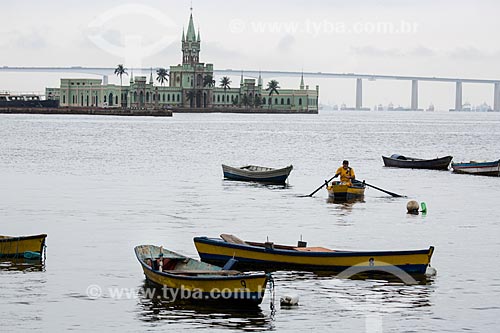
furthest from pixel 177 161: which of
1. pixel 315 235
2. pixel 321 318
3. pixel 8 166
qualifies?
pixel 321 318

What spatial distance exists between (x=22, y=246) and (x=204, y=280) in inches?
290

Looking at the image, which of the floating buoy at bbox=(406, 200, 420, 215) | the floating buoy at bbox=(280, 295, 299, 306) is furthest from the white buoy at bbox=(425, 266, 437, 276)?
the floating buoy at bbox=(406, 200, 420, 215)

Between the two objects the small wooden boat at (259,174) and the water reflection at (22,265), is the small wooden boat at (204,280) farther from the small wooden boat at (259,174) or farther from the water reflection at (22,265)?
the small wooden boat at (259,174)

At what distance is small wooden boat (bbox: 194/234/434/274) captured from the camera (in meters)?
25.9

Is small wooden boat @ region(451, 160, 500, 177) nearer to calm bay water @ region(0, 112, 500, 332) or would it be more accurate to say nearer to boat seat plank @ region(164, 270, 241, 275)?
calm bay water @ region(0, 112, 500, 332)

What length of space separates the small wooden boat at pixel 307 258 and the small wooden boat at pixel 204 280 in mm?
2034

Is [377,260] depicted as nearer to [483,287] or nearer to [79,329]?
[483,287]

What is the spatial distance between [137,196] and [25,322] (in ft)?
84.4

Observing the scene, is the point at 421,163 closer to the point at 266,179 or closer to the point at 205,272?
the point at 266,179

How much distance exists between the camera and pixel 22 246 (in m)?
27.9

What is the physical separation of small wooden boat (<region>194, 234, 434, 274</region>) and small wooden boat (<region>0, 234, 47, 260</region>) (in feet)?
13.9

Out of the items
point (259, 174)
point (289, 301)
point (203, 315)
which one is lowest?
point (203, 315)

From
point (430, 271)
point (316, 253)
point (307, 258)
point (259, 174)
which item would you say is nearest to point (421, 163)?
point (259, 174)

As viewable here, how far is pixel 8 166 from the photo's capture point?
6769 cm
